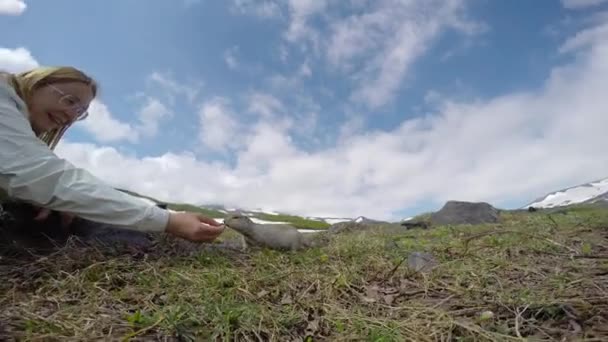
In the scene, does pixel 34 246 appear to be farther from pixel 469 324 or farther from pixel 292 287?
pixel 469 324

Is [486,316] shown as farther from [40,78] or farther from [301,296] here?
[40,78]

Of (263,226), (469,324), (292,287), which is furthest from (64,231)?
(469,324)

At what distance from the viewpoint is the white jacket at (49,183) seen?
2.63 m

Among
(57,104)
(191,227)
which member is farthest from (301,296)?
(57,104)

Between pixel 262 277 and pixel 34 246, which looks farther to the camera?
pixel 34 246

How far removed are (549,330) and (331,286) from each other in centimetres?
106

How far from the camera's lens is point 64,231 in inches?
134

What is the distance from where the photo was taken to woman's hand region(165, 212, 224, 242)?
3.03m

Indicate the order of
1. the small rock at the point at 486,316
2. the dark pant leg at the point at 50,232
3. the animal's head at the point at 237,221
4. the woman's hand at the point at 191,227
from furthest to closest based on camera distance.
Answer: the animal's head at the point at 237,221 < the dark pant leg at the point at 50,232 < the woman's hand at the point at 191,227 < the small rock at the point at 486,316

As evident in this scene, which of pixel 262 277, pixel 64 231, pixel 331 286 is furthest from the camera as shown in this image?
pixel 64 231

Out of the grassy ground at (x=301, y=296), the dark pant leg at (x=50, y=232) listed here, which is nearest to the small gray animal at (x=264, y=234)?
the grassy ground at (x=301, y=296)

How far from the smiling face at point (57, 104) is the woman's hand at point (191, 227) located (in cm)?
117

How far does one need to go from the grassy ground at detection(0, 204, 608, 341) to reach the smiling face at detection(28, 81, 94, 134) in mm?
983

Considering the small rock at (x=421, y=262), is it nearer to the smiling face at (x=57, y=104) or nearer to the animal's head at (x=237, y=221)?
the animal's head at (x=237, y=221)
